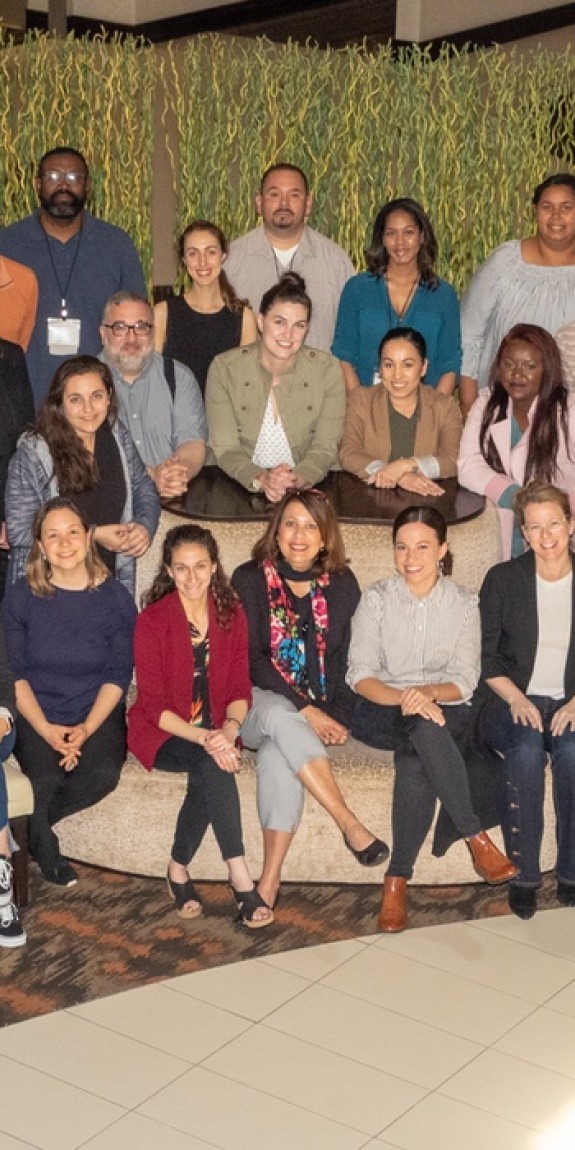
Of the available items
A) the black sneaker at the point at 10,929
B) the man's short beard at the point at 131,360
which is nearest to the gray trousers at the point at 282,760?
the black sneaker at the point at 10,929

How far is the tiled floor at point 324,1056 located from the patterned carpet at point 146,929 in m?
0.09

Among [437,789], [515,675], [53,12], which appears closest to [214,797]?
[437,789]

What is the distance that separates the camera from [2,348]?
17.4 feet

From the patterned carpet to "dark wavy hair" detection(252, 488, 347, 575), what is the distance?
0.99 metres

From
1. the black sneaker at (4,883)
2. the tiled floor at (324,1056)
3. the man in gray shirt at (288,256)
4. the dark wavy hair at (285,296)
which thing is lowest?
the tiled floor at (324,1056)

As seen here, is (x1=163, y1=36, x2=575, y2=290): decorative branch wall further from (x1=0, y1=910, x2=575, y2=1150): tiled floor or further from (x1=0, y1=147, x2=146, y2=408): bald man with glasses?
(x1=0, y1=910, x2=575, y2=1150): tiled floor

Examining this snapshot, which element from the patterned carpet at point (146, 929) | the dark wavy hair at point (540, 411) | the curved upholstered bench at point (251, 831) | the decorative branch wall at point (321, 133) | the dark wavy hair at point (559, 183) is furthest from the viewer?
the decorative branch wall at point (321, 133)

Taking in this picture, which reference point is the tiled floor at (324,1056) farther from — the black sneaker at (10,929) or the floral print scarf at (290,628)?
the floral print scarf at (290,628)

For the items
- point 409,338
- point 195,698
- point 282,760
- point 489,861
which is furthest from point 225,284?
point 489,861

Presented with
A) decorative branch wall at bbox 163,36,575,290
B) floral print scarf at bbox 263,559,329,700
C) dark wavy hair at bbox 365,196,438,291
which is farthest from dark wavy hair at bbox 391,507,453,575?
decorative branch wall at bbox 163,36,575,290

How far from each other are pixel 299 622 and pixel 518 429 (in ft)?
3.78

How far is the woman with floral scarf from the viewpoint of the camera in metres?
5.08

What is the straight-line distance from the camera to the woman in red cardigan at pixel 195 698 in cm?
484

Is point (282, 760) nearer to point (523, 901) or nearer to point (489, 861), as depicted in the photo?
point (489, 861)
